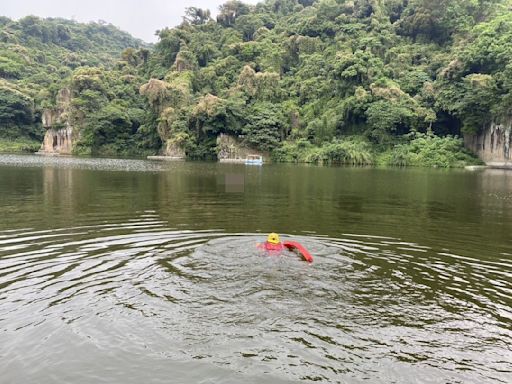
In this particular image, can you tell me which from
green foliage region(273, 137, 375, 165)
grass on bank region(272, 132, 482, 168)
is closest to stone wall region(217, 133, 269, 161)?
green foliage region(273, 137, 375, 165)

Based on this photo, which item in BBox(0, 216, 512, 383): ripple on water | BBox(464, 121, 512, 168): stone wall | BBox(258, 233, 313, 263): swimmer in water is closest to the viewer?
BBox(0, 216, 512, 383): ripple on water

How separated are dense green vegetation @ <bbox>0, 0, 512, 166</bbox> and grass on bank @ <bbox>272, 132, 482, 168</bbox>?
0.66ft

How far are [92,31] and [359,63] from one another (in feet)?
421

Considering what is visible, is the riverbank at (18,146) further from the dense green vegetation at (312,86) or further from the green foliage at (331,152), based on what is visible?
the green foliage at (331,152)

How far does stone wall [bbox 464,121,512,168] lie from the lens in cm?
5541

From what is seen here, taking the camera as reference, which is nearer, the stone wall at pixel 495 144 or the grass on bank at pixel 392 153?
the stone wall at pixel 495 144

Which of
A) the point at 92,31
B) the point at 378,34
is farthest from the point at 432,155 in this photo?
the point at 92,31

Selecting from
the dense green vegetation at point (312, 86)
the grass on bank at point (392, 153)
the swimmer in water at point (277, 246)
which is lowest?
the swimmer in water at point (277, 246)

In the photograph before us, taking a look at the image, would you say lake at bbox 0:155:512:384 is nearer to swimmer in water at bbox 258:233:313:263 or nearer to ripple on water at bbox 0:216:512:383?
ripple on water at bbox 0:216:512:383

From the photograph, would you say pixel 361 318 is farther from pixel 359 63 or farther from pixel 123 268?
pixel 359 63

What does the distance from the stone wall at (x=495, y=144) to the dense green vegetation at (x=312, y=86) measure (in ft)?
4.33

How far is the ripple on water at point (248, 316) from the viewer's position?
5.11 meters

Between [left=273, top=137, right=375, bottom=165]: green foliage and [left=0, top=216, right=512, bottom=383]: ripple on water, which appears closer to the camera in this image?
[left=0, top=216, right=512, bottom=383]: ripple on water

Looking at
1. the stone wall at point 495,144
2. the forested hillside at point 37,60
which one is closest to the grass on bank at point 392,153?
the stone wall at point 495,144
